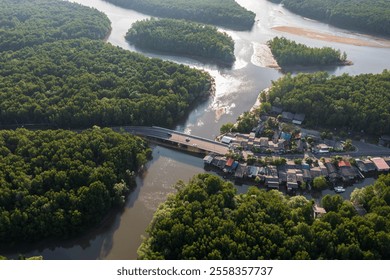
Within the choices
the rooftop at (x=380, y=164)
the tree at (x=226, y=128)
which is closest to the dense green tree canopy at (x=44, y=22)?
the tree at (x=226, y=128)

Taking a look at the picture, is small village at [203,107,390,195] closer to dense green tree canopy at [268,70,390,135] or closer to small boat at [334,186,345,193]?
small boat at [334,186,345,193]

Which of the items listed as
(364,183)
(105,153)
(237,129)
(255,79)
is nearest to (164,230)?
(105,153)

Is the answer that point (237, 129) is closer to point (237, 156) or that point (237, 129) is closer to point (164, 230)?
point (237, 156)

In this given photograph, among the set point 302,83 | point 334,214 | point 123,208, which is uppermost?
point 302,83

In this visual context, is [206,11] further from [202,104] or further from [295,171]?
[295,171]

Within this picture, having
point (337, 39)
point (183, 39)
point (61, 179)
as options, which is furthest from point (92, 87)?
point (337, 39)

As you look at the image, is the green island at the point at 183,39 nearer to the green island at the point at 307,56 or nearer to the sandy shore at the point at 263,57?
the sandy shore at the point at 263,57
